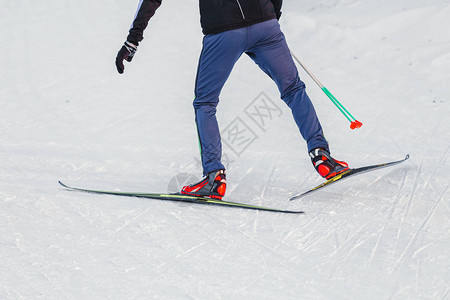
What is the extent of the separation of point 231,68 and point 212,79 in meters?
0.13

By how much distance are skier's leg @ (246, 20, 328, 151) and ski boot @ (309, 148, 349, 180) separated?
4 centimetres

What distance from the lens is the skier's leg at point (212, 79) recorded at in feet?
10.6

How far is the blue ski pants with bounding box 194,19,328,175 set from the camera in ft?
10.7

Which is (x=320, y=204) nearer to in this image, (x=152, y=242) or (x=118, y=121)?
(x=152, y=242)

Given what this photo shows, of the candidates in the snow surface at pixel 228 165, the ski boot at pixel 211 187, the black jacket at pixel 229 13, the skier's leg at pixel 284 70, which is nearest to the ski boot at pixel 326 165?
the skier's leg at pixel 284 70

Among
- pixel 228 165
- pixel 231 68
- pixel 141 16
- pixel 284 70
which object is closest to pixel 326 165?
pixel 284 70

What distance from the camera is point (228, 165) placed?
13.6 feet

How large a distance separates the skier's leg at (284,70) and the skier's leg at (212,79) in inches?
4.8

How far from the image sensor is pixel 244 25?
323 centimetres

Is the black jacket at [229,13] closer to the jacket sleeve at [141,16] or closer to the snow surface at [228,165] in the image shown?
the jacket sleeve at [141,16]

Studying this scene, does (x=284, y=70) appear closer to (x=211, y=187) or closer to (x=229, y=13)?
(x=229, y=13)

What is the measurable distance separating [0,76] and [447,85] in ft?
15.3

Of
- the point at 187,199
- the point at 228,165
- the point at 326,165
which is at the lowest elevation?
the point at 228,165

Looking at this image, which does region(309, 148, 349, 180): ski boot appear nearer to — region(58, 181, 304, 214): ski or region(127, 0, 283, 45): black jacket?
region(58, 181, 304, 214): ski
